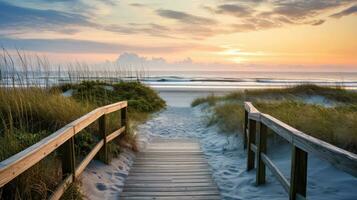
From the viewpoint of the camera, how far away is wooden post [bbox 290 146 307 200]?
2576 millimetres

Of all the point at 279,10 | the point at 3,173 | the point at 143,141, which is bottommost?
the point at 143,141

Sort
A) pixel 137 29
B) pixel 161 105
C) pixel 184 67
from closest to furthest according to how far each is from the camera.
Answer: pixel 161 105 → pixel 137 29 → pixel 184 67

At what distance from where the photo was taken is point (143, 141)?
6.94 meters

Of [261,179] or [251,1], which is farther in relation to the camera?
[251,1]

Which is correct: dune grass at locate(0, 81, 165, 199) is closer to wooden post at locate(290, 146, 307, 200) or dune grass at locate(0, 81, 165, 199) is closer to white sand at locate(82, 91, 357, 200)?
white sand at locate(82, 91, 357, 200)

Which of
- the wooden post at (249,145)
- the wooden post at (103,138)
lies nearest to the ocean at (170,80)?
the wooden post at (103,138)

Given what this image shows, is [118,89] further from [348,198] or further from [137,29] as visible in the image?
[348,198]

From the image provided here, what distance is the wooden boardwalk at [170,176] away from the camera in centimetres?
381

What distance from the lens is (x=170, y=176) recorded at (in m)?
4.50

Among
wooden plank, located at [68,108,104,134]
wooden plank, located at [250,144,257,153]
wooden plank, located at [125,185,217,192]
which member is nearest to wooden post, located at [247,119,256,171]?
wooden plank, located at [250,144,257,153]

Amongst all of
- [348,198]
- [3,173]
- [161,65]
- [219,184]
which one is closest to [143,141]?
[219,184]

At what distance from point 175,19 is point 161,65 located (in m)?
83.6

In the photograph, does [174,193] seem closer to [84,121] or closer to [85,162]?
[85,162]

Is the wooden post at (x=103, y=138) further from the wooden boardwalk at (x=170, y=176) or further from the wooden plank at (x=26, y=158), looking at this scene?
the wooden plank at (x=26, y=158)
